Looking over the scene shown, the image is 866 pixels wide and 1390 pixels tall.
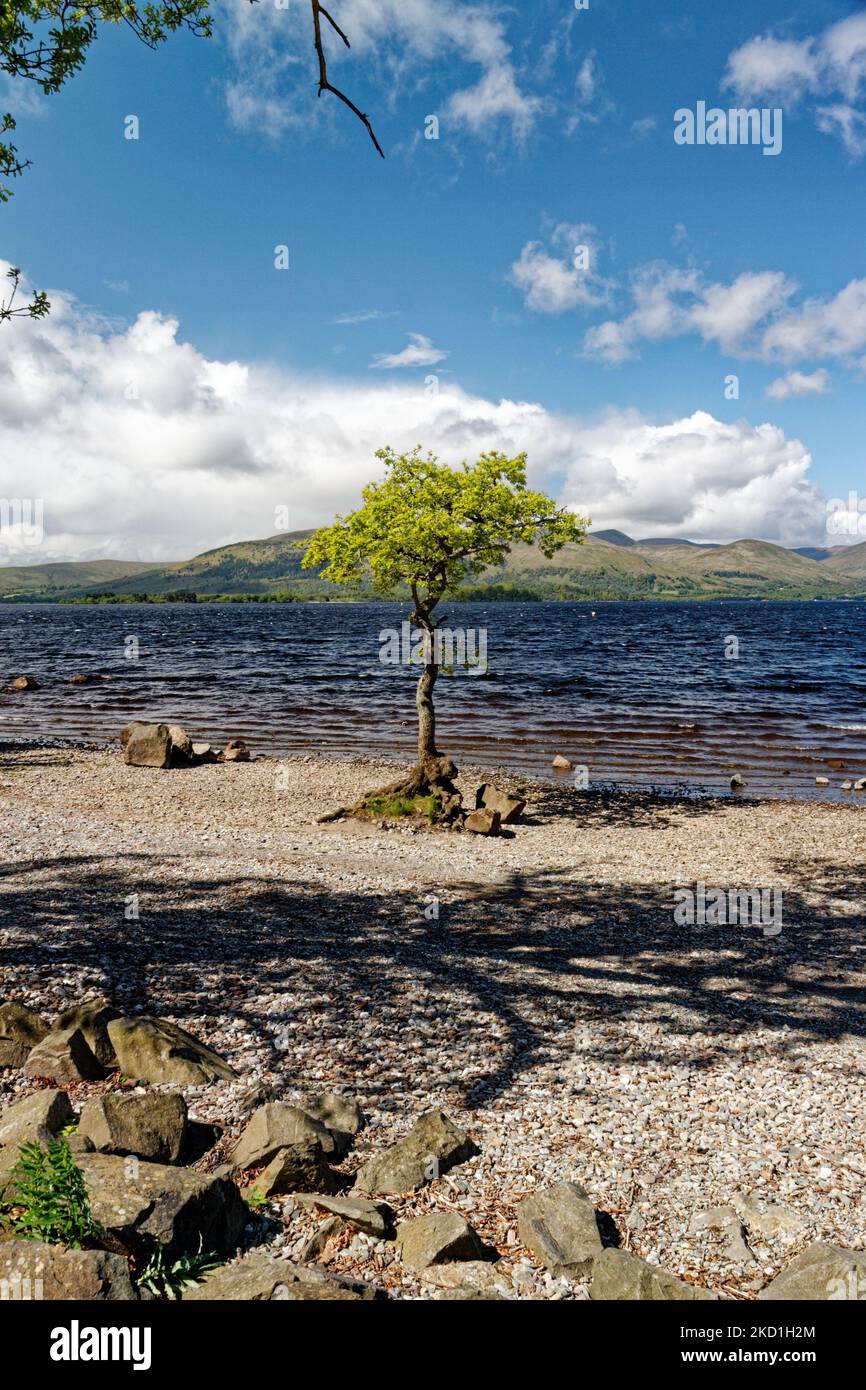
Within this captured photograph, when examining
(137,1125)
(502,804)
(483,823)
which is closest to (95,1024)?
(137,1125)

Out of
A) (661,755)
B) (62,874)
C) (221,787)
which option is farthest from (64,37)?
(661,755)

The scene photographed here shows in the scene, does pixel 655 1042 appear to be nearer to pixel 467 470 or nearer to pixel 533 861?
pixel 533 861

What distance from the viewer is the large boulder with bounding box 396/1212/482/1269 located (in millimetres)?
5930

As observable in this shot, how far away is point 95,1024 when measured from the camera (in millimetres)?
8852

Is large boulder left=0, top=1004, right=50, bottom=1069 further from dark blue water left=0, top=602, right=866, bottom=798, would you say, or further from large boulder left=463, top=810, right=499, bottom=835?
dark blue water left=0, top=602, right=866, bottom=798

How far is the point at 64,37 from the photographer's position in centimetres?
1016

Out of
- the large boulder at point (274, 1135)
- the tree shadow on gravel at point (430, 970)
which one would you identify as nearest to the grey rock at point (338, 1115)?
the large boulder at point (274, 1135)

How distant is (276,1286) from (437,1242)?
141 centimetres

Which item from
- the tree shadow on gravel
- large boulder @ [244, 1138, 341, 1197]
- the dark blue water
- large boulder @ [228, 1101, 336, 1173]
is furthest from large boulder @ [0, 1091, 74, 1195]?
the dark blue water

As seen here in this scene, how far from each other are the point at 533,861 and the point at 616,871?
2182mm

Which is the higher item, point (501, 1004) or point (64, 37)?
point (64, 37)

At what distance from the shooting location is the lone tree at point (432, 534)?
22.5 metres

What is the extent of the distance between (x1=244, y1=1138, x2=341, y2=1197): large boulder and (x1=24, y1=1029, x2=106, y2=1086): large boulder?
2.76m

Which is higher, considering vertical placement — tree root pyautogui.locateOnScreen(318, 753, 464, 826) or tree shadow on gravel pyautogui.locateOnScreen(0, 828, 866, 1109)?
tree root pyautogui.locateOnScreen(318, 753, 464, 826)
